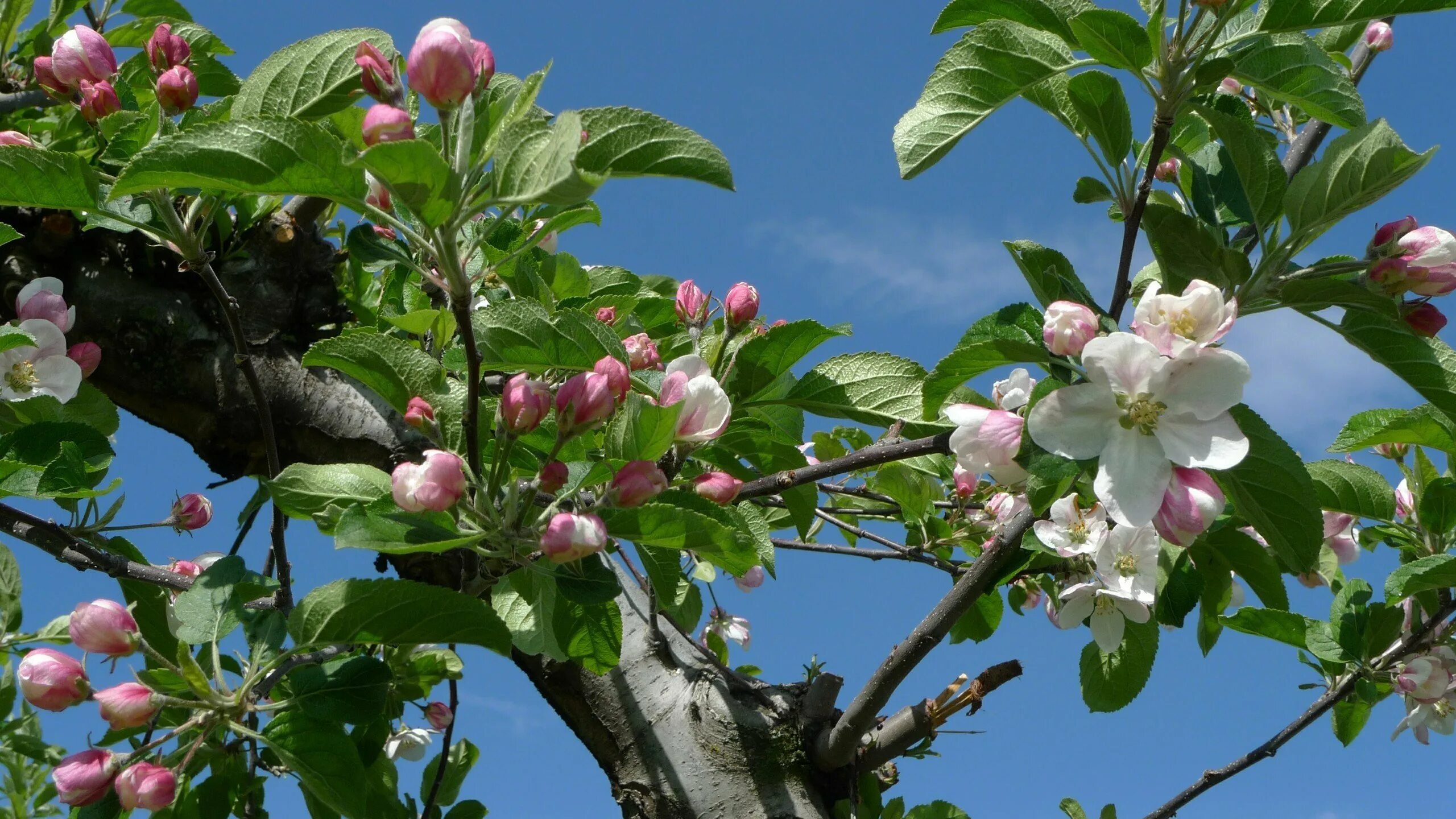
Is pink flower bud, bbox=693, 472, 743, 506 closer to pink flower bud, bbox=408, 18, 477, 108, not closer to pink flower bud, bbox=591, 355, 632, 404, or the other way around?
pink flower bud, bbox=591, 355, 632, 404

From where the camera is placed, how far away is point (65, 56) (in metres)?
1.59

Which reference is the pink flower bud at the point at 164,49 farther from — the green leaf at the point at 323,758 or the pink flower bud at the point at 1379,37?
the pink flower bud at the point at 1379,37

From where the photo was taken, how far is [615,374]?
1.16 m

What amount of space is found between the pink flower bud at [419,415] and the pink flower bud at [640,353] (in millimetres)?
305

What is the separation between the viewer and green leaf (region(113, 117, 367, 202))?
3.11 ft

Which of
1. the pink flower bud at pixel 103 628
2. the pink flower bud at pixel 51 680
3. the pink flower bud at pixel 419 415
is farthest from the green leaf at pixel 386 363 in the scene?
the pink flower bud at pixel 51 680

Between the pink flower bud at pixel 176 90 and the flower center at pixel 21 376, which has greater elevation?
the pink flower bud at pixel 176 90

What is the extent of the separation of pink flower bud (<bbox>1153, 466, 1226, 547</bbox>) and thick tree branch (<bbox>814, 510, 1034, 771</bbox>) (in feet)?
1.27

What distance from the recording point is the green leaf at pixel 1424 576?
1.76 m

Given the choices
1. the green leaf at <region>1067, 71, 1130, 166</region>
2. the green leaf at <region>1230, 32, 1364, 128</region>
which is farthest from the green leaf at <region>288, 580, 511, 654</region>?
the green leaf at <region>1230, 32, 1364, 128</region>

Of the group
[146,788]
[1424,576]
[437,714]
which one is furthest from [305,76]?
[1424,576]

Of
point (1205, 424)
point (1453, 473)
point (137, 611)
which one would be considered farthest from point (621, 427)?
point (1453, 473)

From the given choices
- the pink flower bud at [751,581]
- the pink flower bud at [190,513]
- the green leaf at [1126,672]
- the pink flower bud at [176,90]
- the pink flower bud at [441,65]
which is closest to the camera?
the pink flower bud at [441,65]

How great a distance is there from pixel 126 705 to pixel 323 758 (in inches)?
8.9
